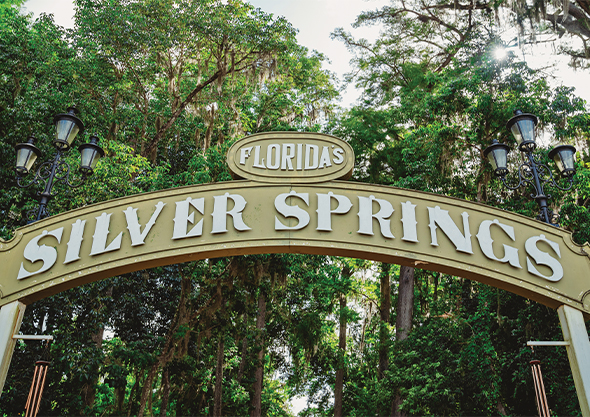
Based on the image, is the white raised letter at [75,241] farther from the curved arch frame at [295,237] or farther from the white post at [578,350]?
the white post at [578,350]

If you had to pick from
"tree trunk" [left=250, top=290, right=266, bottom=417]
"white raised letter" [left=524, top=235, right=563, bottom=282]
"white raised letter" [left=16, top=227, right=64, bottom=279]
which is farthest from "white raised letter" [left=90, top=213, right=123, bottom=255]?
"tree trunk" [left=250, top=290, right=266, bottom=417]

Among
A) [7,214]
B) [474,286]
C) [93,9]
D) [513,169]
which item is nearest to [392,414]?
[474,286]

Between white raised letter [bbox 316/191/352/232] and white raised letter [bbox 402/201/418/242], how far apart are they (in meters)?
0.65

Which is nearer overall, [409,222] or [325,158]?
[409,222]

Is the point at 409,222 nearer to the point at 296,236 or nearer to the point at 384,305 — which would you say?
the point at 296,236

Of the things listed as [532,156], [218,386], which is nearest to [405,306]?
[218,386]

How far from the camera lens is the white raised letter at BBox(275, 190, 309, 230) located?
546 cm

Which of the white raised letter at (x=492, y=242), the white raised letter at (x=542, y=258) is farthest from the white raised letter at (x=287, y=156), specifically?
the white raised letter at (x=542, y=258)

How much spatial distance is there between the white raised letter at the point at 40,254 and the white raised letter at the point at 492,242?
4917mm

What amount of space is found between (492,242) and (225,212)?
3.10 meters

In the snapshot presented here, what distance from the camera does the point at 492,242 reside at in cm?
530

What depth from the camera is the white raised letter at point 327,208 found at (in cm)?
545

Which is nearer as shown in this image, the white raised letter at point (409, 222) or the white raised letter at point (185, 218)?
the white raised letter at point (409, 222)

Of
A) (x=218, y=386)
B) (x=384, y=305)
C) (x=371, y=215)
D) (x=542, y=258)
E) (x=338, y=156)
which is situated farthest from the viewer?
(x=384, y=305)
